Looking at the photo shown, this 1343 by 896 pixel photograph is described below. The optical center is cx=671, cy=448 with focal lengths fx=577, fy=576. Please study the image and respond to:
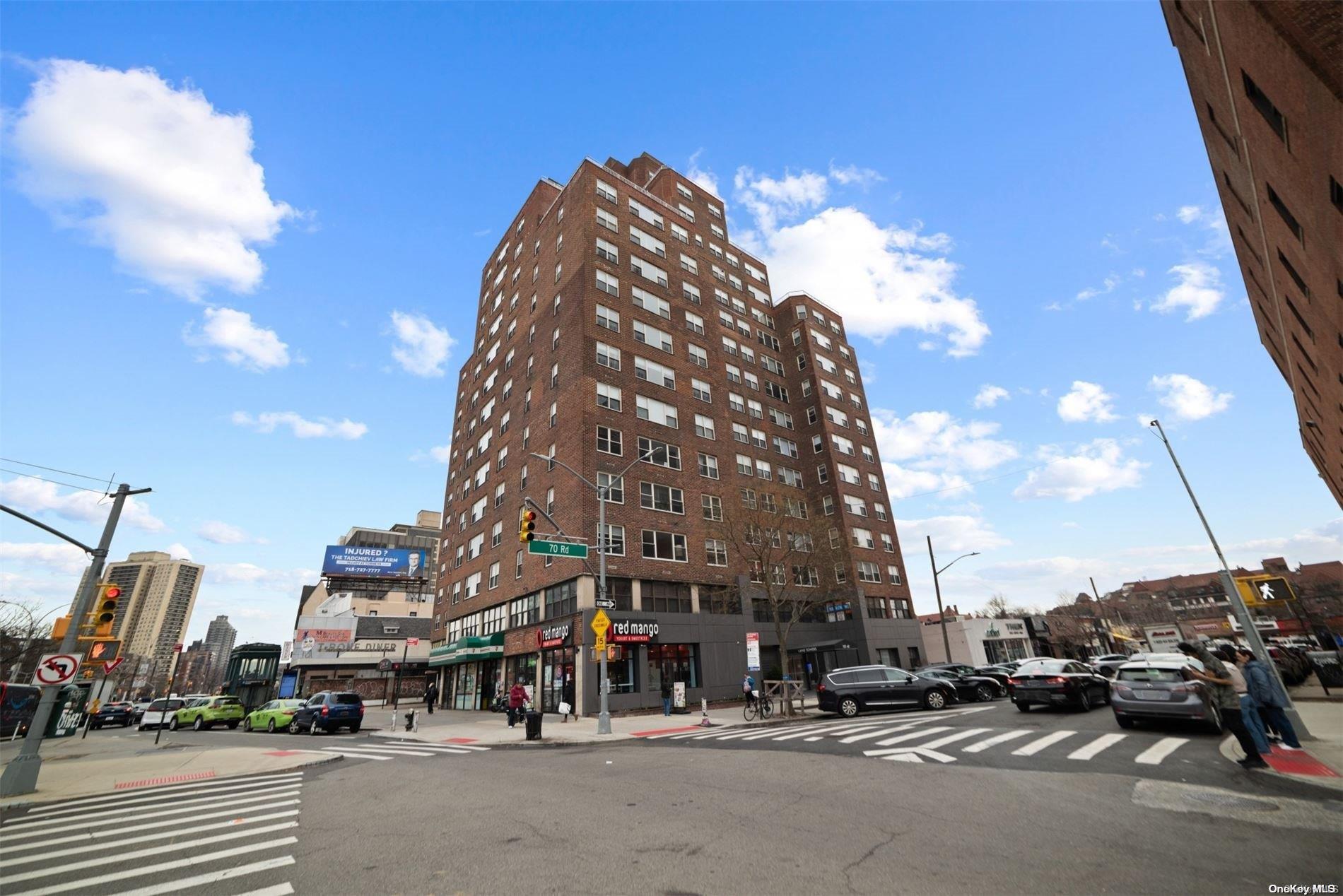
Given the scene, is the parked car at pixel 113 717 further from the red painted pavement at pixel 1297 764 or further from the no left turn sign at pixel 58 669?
the red painted pavement at pixel 1297 764

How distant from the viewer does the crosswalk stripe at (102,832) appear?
7.20 meters

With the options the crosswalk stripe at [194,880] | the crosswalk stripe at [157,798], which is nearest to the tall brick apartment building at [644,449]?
the crosswalk stripe at [157,798]

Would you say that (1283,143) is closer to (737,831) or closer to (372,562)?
(737,831)

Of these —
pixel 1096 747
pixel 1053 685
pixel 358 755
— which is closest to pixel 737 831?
pixel 1096 747

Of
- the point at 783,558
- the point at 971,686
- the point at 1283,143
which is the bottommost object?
the point at 971,686

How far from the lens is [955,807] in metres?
7.05

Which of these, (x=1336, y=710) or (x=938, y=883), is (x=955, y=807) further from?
(x=1336, y=710)

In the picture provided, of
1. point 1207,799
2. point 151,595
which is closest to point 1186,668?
point 1207,799

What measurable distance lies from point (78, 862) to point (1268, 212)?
93.1 ft

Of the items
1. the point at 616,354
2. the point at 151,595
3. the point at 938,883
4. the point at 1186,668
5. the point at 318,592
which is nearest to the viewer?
the point at 938,883

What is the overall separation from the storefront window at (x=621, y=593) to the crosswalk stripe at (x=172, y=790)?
58.3 feet

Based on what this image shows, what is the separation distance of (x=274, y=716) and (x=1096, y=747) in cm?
3119

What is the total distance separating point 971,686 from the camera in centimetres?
2486

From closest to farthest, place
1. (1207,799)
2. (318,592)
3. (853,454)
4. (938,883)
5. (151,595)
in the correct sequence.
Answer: (938,883)
(1207,799)
(853,454)
(318,592)
(151,595)
